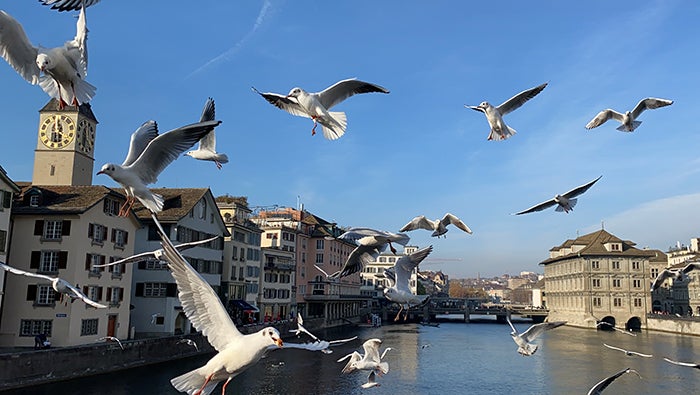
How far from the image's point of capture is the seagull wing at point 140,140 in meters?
12.5

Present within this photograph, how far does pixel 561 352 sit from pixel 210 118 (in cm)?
6436

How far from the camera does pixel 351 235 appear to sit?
18250 millimetres

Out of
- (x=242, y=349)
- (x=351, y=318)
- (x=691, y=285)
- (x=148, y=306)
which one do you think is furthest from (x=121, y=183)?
(x=691, y=285)

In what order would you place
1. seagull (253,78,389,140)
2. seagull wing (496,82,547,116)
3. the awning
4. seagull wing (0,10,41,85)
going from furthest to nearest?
the awning, seagull wing (496,82,547,116), seagull (253,78,389,140), seagull wing (0,10,41,85)

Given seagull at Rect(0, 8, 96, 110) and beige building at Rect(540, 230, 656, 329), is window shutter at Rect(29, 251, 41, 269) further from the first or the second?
beige building at Rect(540, 230, 656, 329)

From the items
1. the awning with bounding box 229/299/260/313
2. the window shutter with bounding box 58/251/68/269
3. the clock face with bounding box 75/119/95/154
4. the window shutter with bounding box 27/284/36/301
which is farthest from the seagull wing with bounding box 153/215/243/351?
the clock face with bounding box 75/119/95/154

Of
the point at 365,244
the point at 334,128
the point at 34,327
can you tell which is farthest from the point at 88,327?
the point at 334,128

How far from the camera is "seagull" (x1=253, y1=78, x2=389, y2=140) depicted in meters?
13.6

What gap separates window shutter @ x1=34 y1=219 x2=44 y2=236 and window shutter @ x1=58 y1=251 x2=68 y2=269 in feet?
7.48

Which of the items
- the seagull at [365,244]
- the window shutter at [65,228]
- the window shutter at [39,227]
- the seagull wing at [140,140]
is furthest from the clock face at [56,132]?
the seagull wing at [140,140]

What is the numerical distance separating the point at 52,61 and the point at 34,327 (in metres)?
39.3

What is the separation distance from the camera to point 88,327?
4575 cm

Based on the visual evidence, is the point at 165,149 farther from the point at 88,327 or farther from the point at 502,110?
the point at 88,327

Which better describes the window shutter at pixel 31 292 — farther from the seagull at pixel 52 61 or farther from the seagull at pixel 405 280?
the seagull at pixel 52 61
